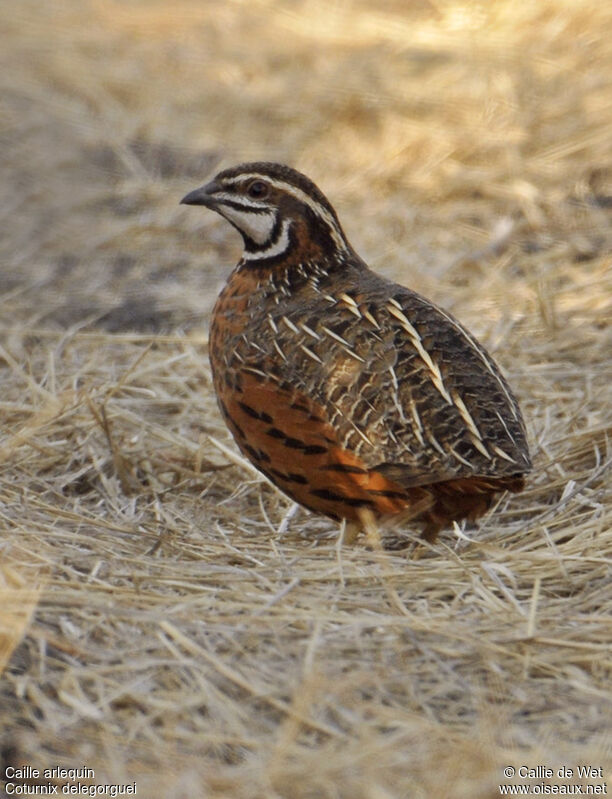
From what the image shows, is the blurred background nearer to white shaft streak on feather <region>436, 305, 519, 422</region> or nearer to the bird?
white shaft streak on feather <region>436, 305, 519, 422</region>

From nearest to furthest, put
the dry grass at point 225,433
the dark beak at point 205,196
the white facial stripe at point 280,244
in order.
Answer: the dry grass at point 225,433 → the white facial stripe at point 280,244 → the dark beak at point 205,196

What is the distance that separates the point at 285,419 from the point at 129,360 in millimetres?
2424

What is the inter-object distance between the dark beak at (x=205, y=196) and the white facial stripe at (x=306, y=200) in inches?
2.9

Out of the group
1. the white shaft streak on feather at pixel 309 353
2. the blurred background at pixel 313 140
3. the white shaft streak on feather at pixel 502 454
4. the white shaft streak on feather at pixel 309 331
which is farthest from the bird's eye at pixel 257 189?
the blurred background at pixel 313 140

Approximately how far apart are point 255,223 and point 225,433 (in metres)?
1.29

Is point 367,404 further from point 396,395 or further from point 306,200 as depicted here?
point 306,200

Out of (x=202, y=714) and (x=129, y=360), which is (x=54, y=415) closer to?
(x=129, y=360)

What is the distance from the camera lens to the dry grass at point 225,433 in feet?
11.6

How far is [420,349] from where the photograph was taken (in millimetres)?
4766

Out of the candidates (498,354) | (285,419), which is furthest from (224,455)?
(498,354)

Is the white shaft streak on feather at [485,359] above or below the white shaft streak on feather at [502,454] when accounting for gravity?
above

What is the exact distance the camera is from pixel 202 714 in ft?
11.7

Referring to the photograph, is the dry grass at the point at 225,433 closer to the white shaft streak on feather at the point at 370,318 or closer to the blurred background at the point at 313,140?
the blurred background at the point at 313,140

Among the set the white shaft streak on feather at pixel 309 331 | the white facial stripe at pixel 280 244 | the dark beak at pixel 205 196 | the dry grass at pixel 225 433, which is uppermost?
the dark beak at pixel 205 196
